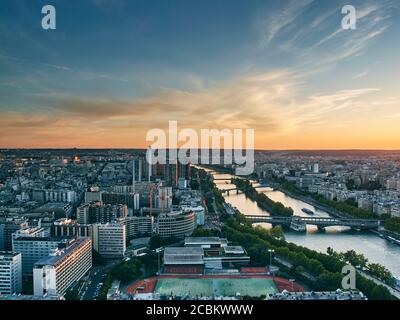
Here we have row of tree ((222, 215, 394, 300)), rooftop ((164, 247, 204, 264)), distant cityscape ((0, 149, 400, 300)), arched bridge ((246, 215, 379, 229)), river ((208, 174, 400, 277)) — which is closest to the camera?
row of tree ((222, 215, 394, 300))

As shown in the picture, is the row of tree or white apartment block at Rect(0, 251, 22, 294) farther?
white apartment block at Rect(0, 251, 22, 294)

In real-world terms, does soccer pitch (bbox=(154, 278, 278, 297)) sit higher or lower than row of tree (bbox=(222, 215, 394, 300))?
lower

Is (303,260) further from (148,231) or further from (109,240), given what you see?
(148,231)

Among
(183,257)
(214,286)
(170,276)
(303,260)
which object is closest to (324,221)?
(303,260)

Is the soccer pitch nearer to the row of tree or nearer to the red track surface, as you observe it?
the red track surface

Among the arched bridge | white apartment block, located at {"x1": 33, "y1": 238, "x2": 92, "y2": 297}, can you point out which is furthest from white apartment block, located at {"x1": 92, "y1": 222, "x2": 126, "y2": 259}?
the arched bridge

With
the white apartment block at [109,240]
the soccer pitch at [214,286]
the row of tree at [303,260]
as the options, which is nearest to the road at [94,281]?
the white apartment block at [109,240]

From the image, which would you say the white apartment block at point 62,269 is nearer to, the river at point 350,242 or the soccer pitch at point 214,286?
the soccer pitch at point 214,286
